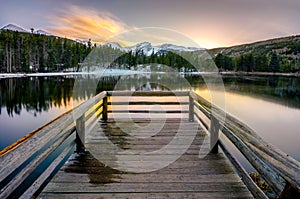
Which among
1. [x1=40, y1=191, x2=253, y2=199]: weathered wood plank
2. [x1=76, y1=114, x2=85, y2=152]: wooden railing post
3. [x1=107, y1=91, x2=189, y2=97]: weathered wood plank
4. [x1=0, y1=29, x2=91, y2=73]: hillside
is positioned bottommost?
[x1=40, y1=191, x2=253, y2=199]: weathered wood plank

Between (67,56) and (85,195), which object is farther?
(67,56)

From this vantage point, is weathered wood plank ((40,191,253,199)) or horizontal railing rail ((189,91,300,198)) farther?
weathered wood plank ((40,191,253,199))

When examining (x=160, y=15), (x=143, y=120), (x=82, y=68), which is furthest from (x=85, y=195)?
(x=82, y=68)

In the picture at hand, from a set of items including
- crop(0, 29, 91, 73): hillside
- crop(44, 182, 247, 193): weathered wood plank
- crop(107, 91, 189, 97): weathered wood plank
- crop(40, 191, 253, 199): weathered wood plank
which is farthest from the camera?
crop(0, 29, 91, 73): hillside

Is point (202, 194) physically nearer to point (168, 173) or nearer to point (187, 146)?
point (168, 173)

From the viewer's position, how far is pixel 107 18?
20.3 metres

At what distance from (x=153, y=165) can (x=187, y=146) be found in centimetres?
105

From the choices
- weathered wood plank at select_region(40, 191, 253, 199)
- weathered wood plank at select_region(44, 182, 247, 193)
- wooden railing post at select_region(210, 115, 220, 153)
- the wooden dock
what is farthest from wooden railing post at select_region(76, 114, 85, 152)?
wooden railing post at select_region(210, 115, 220, 153)

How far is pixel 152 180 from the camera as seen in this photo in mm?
2984

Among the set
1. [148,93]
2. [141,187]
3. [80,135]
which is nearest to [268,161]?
[141,187]

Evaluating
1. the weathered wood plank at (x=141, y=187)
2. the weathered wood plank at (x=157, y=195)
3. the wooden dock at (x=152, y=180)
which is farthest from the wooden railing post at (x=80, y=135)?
the weathered wood plank at (x=157, y=195)

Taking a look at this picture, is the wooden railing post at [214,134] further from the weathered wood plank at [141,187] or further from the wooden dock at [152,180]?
the weathered wood plank at [141,187]

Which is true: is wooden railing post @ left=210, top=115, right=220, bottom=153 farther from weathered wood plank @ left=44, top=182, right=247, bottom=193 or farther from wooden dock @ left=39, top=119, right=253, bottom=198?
weathered wood plank @ left=44, top=182, right=247, bottom=193

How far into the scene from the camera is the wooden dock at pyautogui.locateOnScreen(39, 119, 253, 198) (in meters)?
2.65
